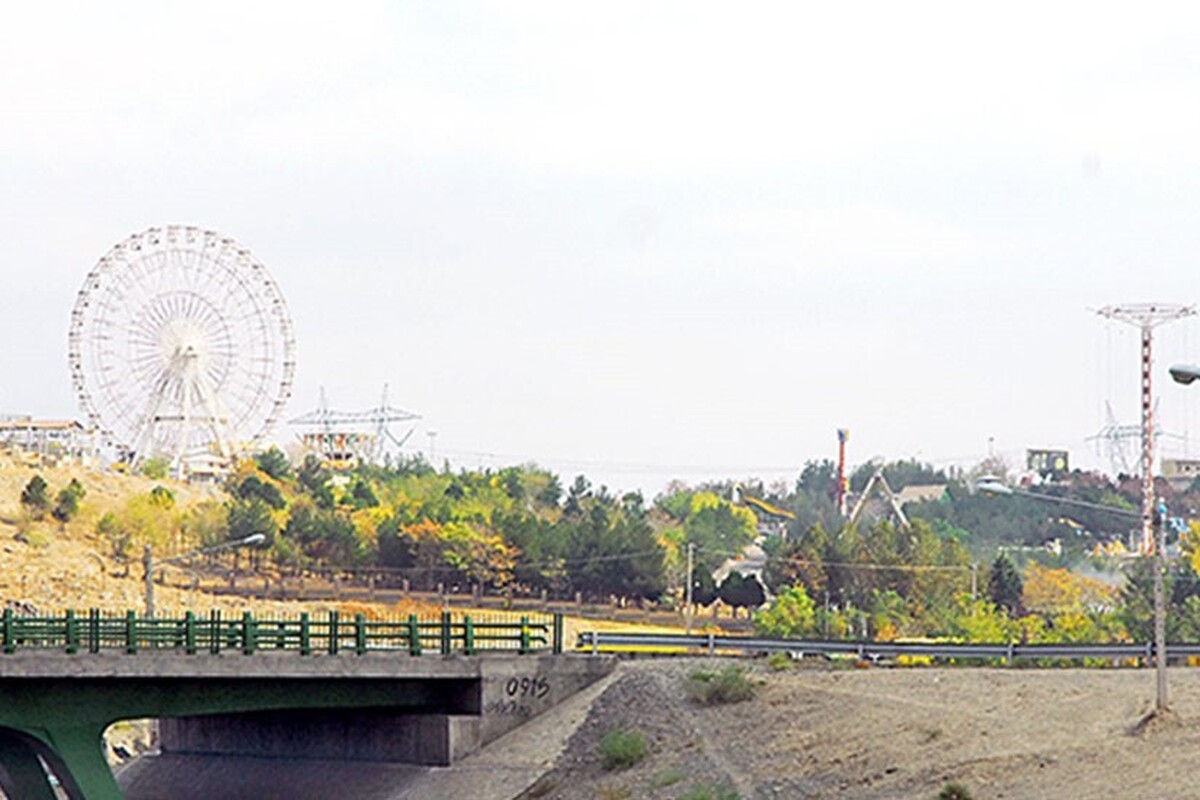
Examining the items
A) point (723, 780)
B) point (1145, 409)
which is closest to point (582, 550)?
point (1145, 409)

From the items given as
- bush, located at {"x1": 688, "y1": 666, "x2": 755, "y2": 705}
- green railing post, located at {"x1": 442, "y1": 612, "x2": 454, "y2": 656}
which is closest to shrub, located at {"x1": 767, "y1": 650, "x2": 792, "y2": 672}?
bush, located at {"x1": 688, "y1": 666, "x2": 755, "y2": 705}

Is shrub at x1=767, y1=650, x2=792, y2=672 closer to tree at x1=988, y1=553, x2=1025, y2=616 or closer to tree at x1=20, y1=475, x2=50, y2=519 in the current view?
tree at x1=988, y1=553, x2=1025, y2=616

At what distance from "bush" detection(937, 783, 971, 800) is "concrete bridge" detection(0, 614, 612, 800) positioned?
1884 cm

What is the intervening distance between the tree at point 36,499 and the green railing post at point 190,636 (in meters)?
122

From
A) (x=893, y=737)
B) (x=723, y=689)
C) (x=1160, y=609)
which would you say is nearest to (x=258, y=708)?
(x=723, y=689)

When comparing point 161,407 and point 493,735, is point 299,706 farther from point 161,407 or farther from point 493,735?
point 161,407

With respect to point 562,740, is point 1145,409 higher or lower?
higher

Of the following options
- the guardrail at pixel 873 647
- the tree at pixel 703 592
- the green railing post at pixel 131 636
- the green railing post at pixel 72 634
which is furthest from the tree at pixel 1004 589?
the green railing post at pixel 72 634

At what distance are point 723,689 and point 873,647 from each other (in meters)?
9.74

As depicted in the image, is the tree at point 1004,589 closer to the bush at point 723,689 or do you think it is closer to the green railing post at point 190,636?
the bush at point 723,689

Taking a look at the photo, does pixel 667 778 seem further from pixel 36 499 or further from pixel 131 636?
pixel 36 499

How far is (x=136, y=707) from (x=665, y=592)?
3881 inches

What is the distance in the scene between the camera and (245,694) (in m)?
62.4

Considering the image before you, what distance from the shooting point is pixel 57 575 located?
16375 centimetres
